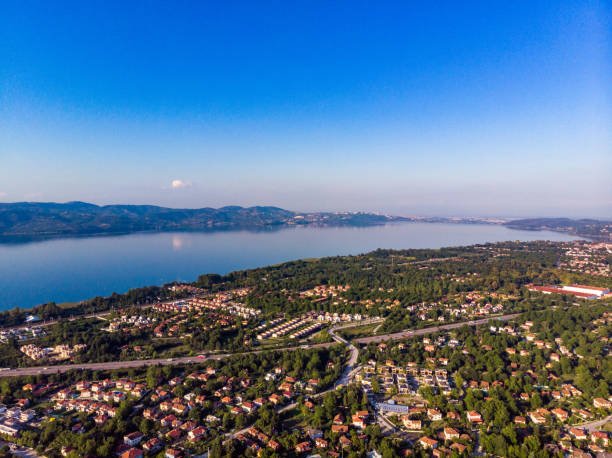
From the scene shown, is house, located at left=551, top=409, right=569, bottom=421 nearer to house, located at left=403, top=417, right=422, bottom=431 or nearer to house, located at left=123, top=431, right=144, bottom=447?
house, located at left=403, top=417, right=422, bottom=431

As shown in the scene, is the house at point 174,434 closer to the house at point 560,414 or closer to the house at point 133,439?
the house at point 133,439

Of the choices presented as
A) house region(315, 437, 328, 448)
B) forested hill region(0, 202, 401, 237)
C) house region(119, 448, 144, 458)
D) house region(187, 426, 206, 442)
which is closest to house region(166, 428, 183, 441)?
house region(187, 426, 206, 442)

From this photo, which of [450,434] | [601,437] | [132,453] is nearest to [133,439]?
[132,453]

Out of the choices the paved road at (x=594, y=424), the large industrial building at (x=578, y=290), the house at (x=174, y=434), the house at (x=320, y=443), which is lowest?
the house at (x=174, y=434)

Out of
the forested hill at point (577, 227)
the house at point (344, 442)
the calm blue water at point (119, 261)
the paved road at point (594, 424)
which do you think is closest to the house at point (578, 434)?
the paved road at point (594, 424)

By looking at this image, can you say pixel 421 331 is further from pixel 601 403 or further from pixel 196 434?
pixel 196 434

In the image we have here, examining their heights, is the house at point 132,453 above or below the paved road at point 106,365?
above
